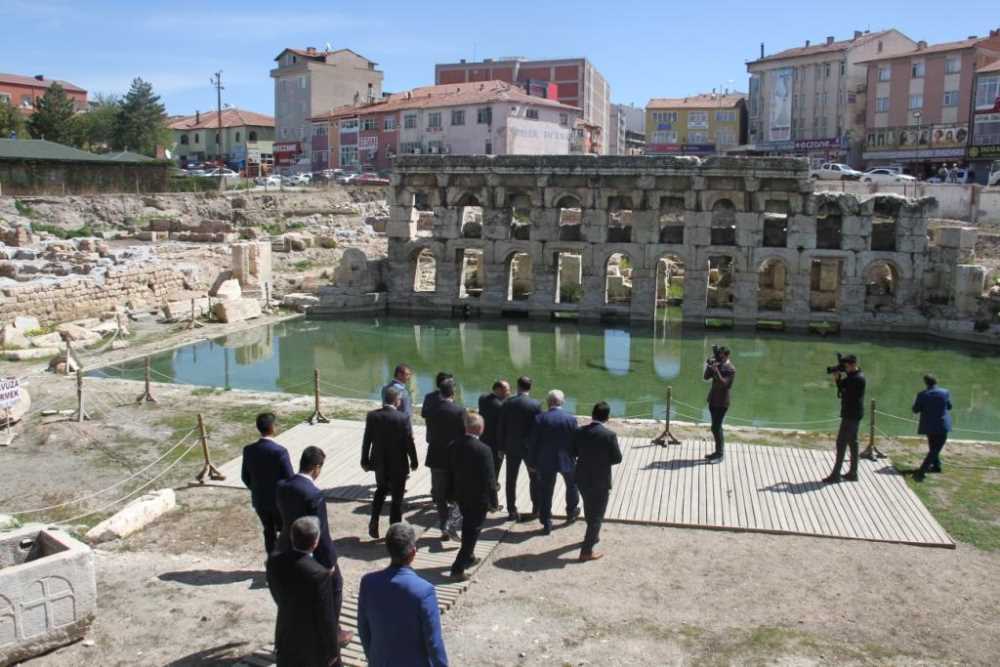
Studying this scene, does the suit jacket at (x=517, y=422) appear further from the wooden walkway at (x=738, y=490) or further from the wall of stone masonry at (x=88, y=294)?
the wall of stone masonry at (x=88, y=294)

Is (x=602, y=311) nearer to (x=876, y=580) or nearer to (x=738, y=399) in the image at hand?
(x=738, y=399)

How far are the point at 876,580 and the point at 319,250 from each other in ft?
97.8

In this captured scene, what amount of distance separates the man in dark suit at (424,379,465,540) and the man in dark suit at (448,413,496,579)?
85 cm

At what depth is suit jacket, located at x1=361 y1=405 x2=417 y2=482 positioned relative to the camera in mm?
8641

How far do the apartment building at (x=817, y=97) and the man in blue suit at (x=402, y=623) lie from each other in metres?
54.0

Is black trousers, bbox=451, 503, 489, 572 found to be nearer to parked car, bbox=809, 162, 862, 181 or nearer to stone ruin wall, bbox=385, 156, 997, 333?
stone ruin wall, bbox=385, 156, 997, 333

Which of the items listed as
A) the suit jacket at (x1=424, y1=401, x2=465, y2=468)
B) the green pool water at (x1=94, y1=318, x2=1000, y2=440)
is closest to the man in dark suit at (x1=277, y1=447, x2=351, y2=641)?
the suit jacket at (x1=424, y1=401, x2=465, y2=468)

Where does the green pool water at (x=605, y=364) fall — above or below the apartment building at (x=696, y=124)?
below

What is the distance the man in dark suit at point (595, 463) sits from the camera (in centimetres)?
847

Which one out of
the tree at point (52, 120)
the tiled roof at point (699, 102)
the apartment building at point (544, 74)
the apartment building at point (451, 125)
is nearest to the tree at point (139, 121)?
the tree at point (52, 120)

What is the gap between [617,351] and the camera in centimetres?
2516

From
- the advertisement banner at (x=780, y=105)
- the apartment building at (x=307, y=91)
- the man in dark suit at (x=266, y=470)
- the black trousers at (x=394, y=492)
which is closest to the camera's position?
the man in dark suit at (x=266, y=470)

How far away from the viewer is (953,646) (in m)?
7.06

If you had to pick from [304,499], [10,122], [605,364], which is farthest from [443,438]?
[10,122]
